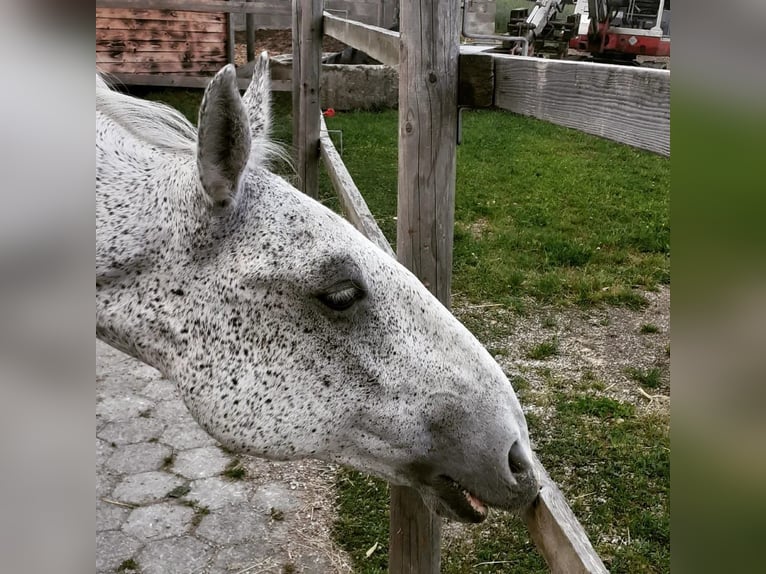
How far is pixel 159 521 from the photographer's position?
2783 mm

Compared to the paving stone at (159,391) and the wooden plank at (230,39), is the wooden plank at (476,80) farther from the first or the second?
the wooden plank at (230,39)

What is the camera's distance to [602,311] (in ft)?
15.4

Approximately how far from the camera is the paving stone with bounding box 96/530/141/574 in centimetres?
255

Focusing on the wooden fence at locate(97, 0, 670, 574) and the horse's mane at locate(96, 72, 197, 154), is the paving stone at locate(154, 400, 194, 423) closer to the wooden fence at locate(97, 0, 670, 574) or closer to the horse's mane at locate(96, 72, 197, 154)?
the wooden fence at locate(97, 0, 670, 574)

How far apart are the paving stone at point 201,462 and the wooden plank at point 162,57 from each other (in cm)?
645

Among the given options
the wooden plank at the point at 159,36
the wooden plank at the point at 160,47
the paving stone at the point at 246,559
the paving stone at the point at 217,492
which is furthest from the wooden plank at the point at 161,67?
the paving stone at the point at 246,559

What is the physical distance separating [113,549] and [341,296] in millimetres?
1953

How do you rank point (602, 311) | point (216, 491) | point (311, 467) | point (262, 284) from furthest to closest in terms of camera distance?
1. point (602, 311)
2. point (311, 467)
3. point (216, 491)
4. point (262, 284)

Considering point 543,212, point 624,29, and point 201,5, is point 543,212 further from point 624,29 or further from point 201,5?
point 624,29

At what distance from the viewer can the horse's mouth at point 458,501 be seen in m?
1.36
